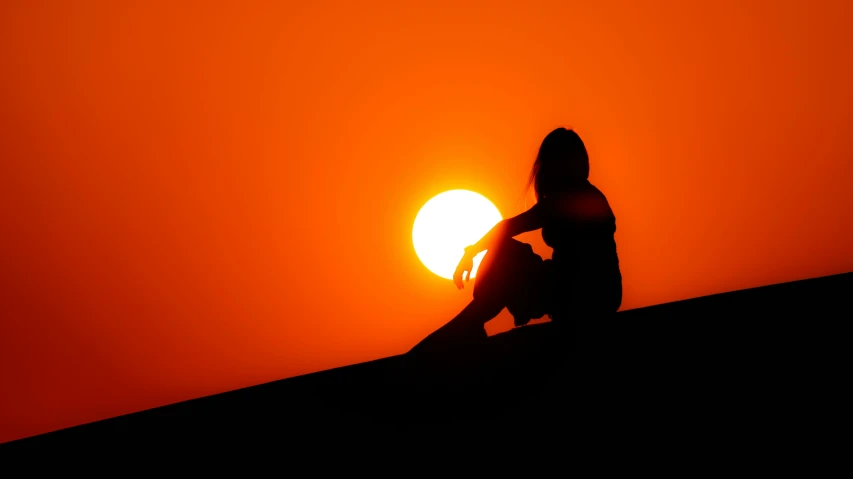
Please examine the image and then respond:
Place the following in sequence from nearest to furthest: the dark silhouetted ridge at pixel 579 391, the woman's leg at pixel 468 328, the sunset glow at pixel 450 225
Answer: the dark silhouetted ridge at pixel 579 391
the woman's leg at pixel 468 328
the sunset glow at pixel 450 225

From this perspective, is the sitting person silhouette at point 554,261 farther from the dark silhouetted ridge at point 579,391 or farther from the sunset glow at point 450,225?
the sunset glow at point 450,225

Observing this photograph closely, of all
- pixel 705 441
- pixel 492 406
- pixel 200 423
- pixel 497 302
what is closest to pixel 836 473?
pixel 705 441

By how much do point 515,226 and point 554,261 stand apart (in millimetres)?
187

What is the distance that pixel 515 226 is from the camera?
153 centimetres

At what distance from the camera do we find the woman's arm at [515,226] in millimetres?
1508

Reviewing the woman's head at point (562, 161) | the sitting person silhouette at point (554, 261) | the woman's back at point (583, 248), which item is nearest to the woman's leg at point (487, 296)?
the sitting person silhouette at point (554, 261)

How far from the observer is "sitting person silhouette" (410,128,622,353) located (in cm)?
143

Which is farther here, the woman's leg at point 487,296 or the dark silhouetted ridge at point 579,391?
the woman's leg at point 487,296

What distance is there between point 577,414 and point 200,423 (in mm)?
1310

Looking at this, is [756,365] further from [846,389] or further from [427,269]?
[427,269]

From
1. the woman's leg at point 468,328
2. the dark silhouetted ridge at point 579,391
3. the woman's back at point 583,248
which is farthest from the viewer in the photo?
the woman's leg at point 468,328

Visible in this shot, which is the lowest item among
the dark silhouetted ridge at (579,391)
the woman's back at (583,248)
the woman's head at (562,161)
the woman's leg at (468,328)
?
the dark silhouetted ridge at (579,391)

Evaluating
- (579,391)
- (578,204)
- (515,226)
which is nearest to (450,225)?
(515,226)

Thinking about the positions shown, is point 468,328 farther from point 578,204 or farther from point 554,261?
point 578,204
